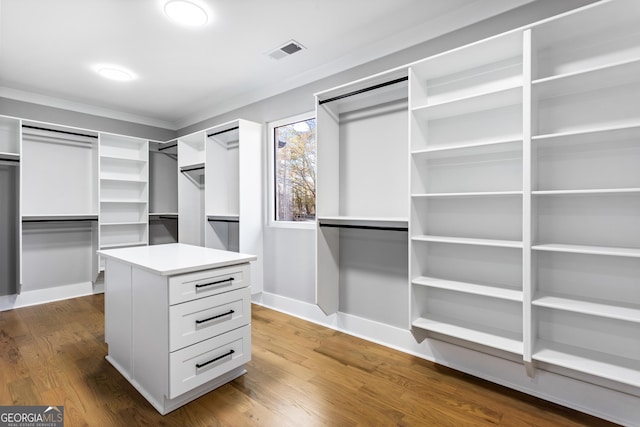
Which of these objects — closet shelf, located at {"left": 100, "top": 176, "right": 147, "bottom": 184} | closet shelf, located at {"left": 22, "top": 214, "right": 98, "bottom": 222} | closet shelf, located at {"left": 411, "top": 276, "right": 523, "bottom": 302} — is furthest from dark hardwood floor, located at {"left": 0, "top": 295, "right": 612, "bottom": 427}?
closet shelf, located at {"left": 100, "top": 176, "right": 147, "bottom": 184}

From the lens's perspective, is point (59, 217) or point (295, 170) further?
point (59, 217)

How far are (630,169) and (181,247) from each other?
307 centimetres

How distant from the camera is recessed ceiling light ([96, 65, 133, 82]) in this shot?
10.7 ft

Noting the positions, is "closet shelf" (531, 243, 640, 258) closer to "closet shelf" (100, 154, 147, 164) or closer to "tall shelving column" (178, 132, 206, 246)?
"tall shelving column" (178, 132, 206, 246)

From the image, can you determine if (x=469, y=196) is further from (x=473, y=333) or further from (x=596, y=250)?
(x=473, y=333)

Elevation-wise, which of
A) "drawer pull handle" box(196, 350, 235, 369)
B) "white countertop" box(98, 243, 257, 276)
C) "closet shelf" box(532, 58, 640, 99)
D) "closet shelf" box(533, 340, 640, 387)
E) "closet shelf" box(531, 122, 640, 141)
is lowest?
"drawer pull handle" box(196, 350, 235, 369)

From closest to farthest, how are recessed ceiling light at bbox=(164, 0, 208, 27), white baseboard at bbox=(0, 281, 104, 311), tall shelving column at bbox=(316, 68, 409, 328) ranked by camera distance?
recessed ceiling light at bbox=(164, 0, 208, 27) < tall shelving column at bbox=(316, 68, 409, 328) < white baseboard at bbox=(0, 281, 104, 311)

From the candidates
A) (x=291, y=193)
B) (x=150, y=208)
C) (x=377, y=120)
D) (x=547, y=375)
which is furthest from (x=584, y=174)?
(x=150, y=208)

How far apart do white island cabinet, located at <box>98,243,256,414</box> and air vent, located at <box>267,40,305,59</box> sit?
1891mm

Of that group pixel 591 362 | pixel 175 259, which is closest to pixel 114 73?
pixel 175 259

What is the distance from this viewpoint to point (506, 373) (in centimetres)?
213

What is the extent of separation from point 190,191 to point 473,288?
3848 mm

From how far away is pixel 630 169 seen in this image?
1.72 metres

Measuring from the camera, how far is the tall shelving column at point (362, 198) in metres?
2.67
